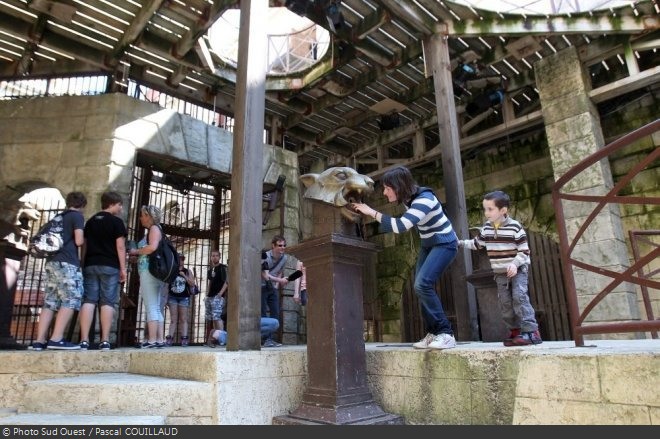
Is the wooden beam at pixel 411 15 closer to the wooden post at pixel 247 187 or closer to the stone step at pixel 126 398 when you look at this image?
the wooden post at pixel 247 187

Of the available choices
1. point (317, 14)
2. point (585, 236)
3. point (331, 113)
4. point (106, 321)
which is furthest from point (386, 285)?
point (106, 321)

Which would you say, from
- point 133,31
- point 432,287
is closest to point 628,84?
point 432,287

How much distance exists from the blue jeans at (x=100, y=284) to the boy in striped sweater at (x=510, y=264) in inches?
146

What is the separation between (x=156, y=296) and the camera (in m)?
4.94

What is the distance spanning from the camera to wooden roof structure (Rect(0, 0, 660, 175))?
22.5 feet

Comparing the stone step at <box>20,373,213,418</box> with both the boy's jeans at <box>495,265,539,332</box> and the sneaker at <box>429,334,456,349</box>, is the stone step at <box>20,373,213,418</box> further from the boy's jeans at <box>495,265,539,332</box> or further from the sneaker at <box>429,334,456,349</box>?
the boy's jeans at <box>495,265,539,332</box>

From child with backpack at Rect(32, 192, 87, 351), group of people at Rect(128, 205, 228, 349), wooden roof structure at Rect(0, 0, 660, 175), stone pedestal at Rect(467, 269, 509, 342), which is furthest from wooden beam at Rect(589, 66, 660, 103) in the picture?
child with backpack at Rect(32, 192, 87, 351)

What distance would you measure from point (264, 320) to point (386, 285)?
734 cm

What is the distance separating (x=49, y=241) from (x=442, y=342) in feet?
12.5

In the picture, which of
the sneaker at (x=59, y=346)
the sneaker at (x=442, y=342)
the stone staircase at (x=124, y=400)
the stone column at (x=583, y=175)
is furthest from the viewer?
the stone column at (x=583, y=175)

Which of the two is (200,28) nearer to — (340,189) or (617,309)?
(340,189)

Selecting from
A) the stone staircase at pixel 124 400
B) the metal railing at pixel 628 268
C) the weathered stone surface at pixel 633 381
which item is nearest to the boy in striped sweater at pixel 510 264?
the metal railing at pixel 628 268

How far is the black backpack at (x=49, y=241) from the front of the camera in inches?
168

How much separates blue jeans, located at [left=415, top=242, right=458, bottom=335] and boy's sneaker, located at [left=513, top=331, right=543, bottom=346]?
51 centimetres
